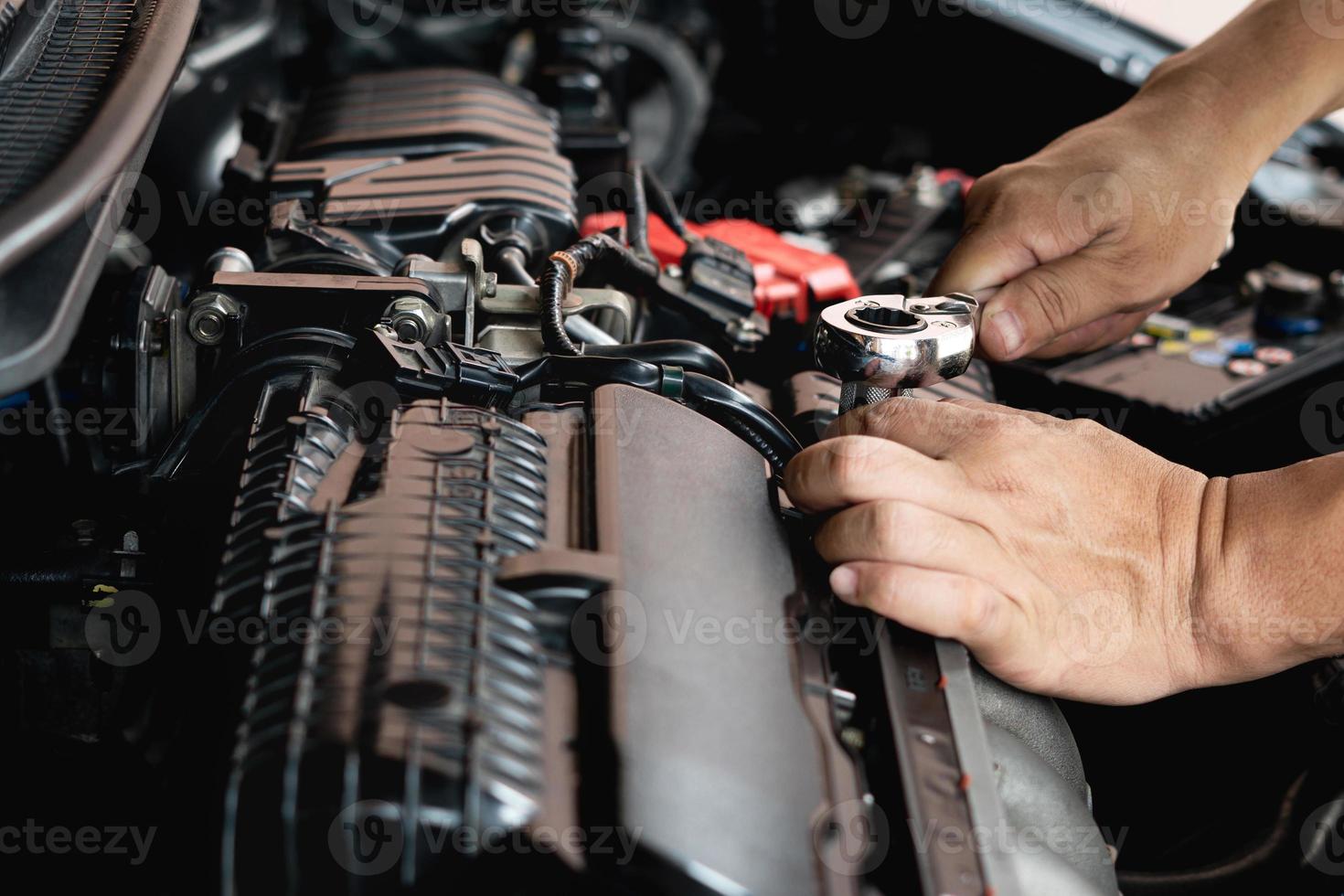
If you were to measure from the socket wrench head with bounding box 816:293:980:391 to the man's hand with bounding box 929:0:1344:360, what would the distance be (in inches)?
9.9

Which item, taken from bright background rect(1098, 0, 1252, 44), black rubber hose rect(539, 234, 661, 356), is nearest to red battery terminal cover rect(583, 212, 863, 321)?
black rubber hose rect(539, 234, 661, 356)

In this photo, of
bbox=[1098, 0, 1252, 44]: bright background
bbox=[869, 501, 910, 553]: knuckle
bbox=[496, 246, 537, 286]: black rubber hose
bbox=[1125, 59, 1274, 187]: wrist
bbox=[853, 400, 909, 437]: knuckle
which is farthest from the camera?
bbox=[1098, 0, 1252, 44]: bright background

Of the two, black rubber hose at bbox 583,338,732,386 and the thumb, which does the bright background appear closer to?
the thumb

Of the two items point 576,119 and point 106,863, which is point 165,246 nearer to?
point 576,119

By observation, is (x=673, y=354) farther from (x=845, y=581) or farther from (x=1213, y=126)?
(x=1213, y=126)

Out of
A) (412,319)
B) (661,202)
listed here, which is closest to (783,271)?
(661,202)

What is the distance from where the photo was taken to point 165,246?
1.60 meters

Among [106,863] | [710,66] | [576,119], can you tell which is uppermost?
[710,66]

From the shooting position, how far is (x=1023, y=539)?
891 millimetres

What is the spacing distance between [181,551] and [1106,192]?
3.39 ft

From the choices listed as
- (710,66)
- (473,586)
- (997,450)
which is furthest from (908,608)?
(710,66)

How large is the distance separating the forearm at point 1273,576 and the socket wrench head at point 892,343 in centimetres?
26

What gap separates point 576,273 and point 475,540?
0.40 m

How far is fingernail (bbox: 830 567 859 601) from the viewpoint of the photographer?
2.77 ft
